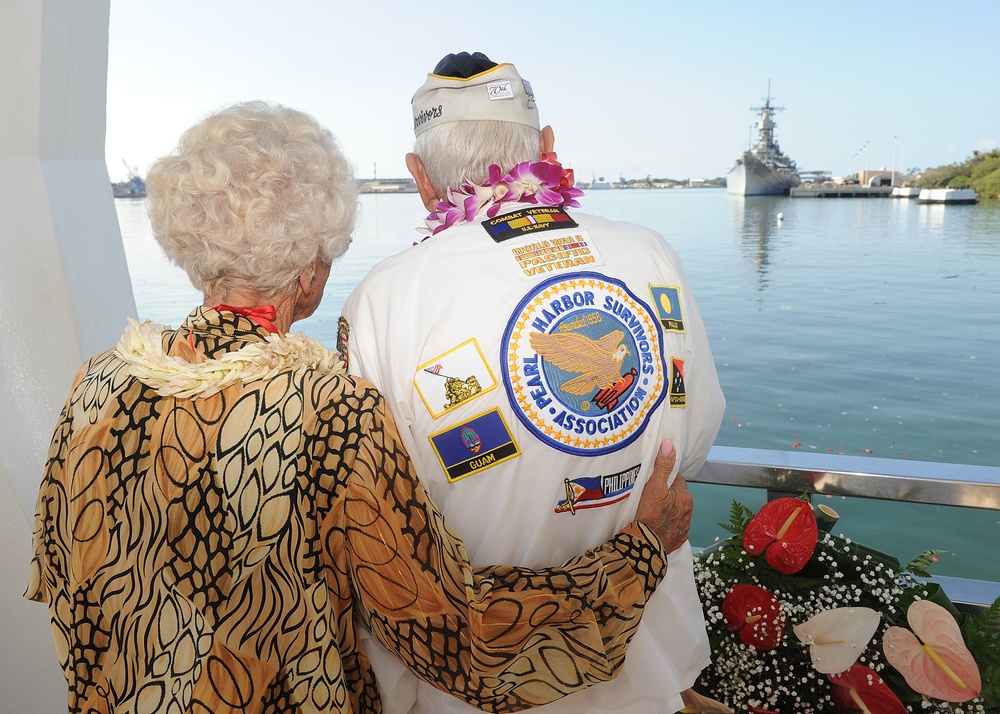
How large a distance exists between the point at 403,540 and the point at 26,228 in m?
1.39

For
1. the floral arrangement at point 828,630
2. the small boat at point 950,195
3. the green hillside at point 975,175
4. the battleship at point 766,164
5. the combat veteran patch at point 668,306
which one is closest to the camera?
the combat veteran patch at point 668,306

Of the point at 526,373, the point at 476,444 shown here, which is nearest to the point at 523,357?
the point at 526,373

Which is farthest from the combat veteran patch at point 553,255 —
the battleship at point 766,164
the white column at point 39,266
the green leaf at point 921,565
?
the battleship at point 766,164

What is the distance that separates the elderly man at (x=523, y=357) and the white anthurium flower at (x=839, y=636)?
55 centimetres

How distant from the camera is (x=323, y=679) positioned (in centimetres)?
100

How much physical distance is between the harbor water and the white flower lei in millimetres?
124

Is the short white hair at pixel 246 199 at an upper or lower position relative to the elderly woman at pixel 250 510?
upper

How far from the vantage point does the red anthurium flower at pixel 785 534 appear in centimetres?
168

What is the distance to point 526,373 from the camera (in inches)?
41.7

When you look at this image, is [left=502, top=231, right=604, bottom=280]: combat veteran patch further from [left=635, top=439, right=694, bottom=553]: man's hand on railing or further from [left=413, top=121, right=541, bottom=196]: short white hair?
[left=635, top=439, right=694, bottom=553]: man's hand on railing

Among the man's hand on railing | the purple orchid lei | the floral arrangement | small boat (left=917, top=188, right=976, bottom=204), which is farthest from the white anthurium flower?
small boat (left=917, top=188, right=976, bottom=204)

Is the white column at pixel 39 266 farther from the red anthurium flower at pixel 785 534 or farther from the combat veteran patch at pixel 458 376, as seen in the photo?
the red anthurium flower at pixel 785 534

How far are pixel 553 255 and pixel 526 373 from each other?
19cm

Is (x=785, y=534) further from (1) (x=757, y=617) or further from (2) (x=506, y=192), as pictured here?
(2) (x=506, y=192)
